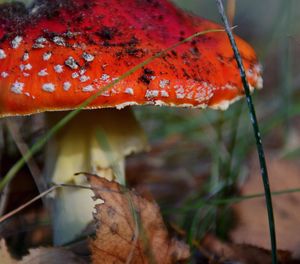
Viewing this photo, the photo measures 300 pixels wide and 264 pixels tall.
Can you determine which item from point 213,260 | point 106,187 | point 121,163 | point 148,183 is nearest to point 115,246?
point 106,187

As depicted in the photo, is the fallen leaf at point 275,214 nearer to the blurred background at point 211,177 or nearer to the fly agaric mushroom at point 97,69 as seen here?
the blurred background at point 211,177

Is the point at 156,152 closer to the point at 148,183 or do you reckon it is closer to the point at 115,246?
the point at 148,183

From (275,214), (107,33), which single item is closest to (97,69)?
(107,33)

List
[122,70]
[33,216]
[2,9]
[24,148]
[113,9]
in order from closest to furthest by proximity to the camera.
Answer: [122,70] < [113,9] < [2,9] < [24,148] < [33,216]

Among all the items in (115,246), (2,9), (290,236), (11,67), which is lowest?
(115,246)

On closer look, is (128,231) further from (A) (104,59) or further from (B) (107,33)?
(B) (107,33)

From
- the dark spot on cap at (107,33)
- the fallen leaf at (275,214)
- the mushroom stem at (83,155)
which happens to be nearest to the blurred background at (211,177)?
the fallen leaf at (275,214)
